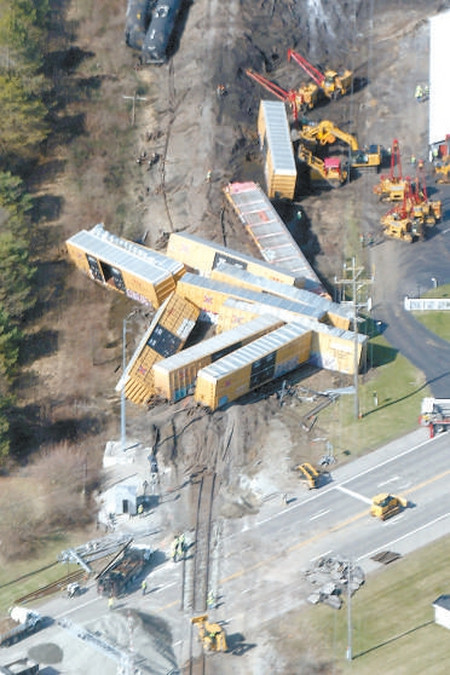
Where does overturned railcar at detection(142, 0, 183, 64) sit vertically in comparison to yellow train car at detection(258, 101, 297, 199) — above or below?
above

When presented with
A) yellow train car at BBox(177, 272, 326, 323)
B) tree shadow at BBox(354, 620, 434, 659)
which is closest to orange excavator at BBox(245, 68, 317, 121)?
yellow train car at BBox(177, 272, 326, 323)

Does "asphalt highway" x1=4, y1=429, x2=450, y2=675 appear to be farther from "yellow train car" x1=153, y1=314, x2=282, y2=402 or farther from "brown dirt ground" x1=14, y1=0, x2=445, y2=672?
"yellow train car" x1=153, y1=314, x2=282, y2=402

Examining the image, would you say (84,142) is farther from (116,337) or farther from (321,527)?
(321,527)

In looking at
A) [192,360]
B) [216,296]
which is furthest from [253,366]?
[216,296]

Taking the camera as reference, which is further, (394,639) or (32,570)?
(32,570)

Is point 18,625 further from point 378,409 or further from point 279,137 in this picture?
point 279,137

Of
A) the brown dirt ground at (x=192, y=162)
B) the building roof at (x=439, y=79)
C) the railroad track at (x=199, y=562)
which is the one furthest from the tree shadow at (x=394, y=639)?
the building roof at (x=439, y=79)
